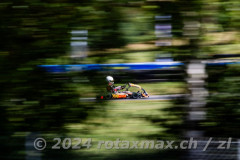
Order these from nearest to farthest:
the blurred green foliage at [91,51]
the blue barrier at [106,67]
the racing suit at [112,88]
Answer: the blurred green foliage at [91,51]
the blue barrier at [106,67]
the racing suit at [112,88]

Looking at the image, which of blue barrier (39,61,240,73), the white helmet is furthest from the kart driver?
blue barrier (39,61,240,73)

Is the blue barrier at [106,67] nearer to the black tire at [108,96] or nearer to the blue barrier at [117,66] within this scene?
the blue barrier at [117,66]

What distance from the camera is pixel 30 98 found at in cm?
337

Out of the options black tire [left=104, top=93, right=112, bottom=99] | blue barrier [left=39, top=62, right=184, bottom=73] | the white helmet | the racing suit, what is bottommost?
black tire [left=104, top=93, right=112, bottom=99]

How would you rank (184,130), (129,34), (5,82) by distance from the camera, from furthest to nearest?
(184,130) → (5,82) → (129,34)

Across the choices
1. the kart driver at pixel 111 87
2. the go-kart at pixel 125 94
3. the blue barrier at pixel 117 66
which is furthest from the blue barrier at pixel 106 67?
the go-kart at pixel 125 94

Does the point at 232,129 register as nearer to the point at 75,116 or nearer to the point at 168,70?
the point at 168,70

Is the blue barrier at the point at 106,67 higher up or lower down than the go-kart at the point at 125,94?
higher up

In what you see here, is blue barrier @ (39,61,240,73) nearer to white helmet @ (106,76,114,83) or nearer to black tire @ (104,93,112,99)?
white helmet @ (106,76,114,83)

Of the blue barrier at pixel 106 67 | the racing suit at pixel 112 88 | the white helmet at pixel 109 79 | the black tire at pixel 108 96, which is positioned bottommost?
the black tire at pixel 108 96

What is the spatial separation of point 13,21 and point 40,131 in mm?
1203

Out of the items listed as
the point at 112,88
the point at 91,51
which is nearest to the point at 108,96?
the point at 112,88

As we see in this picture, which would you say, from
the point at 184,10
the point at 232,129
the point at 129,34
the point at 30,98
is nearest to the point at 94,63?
the point at 129,34

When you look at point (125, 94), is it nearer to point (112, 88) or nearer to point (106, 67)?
point (112, 88)
